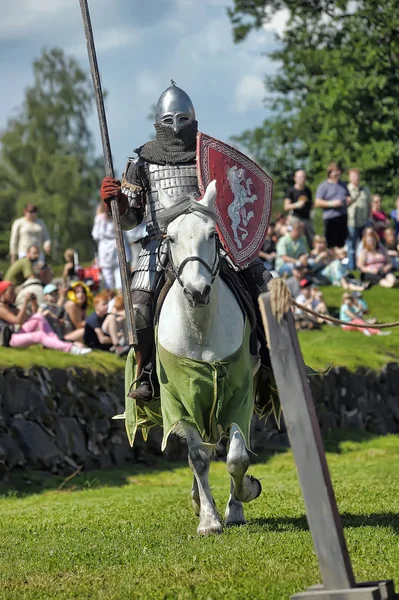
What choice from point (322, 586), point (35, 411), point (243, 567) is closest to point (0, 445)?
point (35, 411)

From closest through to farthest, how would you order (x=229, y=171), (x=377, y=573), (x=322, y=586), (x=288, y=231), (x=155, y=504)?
(x=322, y=586) → (x=377, y=573) → (x=229, y=171) → (x=155, y=504) → (x=288, y=231)

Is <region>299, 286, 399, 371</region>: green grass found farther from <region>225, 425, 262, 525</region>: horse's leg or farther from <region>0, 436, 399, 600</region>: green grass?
<region>225, 425, 262, 525</region>: horse's leg

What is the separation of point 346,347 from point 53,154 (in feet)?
187

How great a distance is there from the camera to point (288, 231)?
902 inches

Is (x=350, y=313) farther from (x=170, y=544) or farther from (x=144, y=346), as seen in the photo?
(x=170, y=544)

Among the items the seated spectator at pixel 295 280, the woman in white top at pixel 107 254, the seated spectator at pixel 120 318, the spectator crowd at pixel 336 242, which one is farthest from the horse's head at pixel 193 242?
the spectator crowd at pixel 336 242

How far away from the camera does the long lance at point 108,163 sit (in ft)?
32.3

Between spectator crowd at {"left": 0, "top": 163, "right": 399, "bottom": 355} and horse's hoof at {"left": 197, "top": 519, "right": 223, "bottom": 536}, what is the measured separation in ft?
19.5

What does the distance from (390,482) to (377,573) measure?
19.9 ft

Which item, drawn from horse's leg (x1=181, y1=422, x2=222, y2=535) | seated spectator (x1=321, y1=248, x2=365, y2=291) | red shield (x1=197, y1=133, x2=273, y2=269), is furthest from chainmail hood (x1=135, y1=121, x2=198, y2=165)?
seated spectator (x1=321, y1=248, x2=365, y2=291)

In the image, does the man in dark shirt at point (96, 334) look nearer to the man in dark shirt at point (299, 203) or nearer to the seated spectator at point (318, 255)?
the man in dark shirt at point (299, 203)

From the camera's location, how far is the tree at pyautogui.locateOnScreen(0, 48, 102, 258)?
73625 mm

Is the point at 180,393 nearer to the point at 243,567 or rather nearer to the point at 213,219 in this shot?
the point at 213,219

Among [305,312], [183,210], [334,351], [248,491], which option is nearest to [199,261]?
[183,210]
